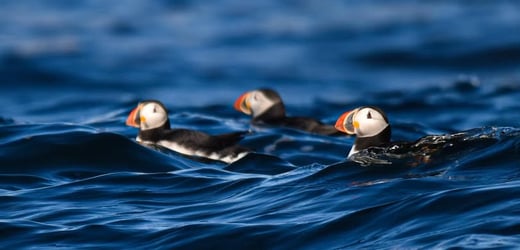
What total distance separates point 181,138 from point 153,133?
0.48 metres

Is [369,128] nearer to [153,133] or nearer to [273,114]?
[153,133]

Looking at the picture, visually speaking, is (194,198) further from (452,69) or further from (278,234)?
(452,69)

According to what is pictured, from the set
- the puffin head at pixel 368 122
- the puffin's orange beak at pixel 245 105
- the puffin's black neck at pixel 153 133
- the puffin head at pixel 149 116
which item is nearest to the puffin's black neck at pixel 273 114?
the puffin's orange beak at pixel 245 105

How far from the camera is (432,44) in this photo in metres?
23.8

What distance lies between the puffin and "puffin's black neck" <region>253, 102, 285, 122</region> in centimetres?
311

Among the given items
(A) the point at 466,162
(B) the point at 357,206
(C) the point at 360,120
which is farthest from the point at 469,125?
(B) the point at 357,206

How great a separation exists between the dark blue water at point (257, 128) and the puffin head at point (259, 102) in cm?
32

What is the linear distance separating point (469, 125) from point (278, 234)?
806 centimetres

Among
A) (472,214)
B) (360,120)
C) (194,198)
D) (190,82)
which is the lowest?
(472,214)

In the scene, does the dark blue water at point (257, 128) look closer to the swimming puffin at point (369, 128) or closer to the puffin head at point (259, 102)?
the puffin head at point (259, 102)

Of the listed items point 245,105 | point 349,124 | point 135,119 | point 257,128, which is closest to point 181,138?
point 135,119

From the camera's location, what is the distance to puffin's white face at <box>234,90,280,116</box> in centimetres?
1366

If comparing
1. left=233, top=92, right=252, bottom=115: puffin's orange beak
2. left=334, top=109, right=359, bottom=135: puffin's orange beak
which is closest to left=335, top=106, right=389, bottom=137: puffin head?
left=334, top=109, right=359, bottom=135: puffin's orange beak

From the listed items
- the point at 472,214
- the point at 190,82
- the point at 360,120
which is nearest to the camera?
the point at 472,214
